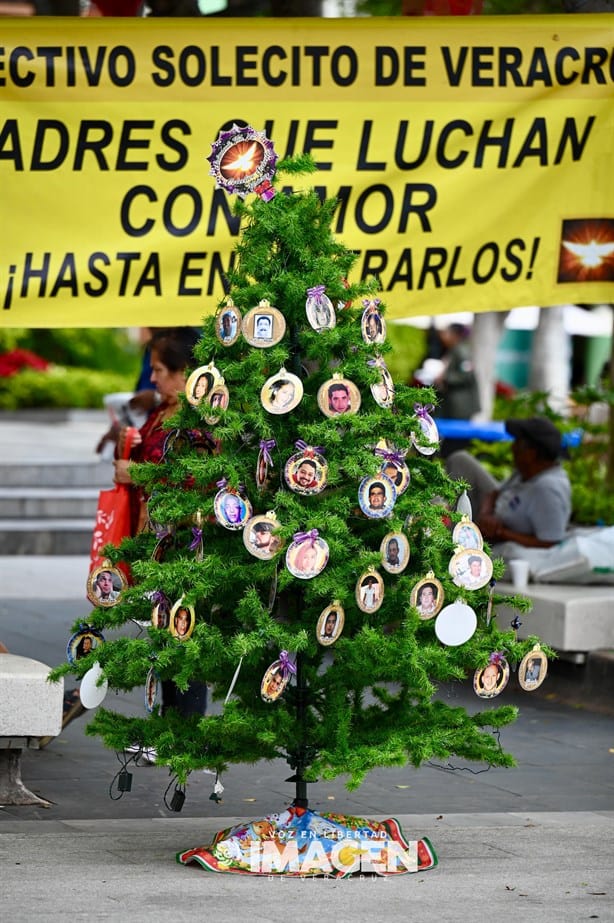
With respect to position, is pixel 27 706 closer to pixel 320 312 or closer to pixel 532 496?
pixel 320 312

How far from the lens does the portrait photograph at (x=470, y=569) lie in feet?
17.1

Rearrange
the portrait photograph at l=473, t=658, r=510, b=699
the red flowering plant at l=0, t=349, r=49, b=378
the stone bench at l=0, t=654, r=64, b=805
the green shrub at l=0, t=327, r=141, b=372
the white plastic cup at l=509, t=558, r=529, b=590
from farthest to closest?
the green shrub at l=0, t=327, r=141, b=372
the red flowering plant at l=0, t=349, r=49, b=378
the white plastic cup at l=509, t=558, r=529, b=590
the stone bench at l=0, t=654, r=64, b=805
the portrait photograph at l=473, t=658, r=510, b=699

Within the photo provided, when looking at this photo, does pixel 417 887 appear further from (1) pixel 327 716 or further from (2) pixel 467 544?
(2) pixel 467 544

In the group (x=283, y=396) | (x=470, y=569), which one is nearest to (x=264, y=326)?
(x=283, y=396)

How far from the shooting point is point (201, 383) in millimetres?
5223

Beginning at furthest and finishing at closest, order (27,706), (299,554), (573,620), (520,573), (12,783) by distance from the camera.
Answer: (520,573), (573,620), (12,783), (27,706), (299,554)

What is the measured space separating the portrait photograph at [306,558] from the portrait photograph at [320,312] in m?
0.68

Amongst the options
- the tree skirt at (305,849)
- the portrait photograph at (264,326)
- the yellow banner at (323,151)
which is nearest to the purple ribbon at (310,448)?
the portrait photograph at (264,326)

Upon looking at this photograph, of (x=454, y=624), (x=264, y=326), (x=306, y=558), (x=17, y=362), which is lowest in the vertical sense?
(x=454, y=624)

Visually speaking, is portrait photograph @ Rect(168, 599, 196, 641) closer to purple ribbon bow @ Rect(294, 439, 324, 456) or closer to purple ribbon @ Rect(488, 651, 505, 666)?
purple ribbon bow @ Rect(294, 439, 324, 456)

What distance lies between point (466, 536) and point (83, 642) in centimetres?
129

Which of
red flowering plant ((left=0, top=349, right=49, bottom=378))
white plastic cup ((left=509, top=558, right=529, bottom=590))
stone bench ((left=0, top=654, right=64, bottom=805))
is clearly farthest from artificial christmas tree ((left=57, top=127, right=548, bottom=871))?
red flowering plant ((left=0, top=349, right=49, bottom=378))

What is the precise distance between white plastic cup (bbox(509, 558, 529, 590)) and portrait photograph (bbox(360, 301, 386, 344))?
3836mm

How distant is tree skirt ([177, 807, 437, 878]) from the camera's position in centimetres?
529
